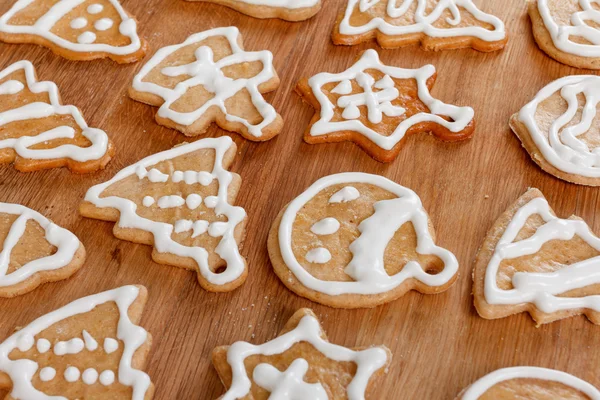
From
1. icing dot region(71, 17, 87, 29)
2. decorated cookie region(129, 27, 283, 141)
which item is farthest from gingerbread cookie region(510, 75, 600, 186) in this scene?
icing dot region(71, 17, 87, 29)

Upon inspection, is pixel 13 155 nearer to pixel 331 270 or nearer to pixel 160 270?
pixel 160 270

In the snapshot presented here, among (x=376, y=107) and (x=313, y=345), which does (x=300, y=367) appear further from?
(x=376, y=107)

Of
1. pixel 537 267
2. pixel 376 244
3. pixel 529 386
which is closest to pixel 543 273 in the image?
pixel 537 267

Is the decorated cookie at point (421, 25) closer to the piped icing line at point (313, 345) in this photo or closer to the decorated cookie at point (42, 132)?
the decorated cookie at point (42, 132)

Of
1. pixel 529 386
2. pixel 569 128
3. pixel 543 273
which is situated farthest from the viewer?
pixel 569 128

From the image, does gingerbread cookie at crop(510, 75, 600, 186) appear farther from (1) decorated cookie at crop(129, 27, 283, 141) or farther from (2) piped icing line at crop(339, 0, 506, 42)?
(1) decorated cookie at crop(129, 27, 283, 141)

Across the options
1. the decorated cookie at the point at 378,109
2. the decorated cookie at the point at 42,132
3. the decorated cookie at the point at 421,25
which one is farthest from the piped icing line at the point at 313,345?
the decorated cookie at the point at 421,25

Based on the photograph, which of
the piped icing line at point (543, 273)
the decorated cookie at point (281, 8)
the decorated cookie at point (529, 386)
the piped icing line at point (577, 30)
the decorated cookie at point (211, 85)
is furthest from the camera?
the decorated cookie at point (281, 8)
